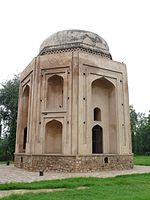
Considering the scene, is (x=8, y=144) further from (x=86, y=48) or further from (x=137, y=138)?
(x=137, y=138)

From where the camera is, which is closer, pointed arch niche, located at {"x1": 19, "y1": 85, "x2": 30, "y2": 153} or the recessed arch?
the recessed arch

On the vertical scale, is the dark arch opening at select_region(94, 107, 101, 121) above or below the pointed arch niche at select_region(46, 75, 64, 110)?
below

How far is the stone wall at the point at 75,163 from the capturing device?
13.4 meters

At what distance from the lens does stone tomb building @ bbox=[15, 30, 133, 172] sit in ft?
45.6

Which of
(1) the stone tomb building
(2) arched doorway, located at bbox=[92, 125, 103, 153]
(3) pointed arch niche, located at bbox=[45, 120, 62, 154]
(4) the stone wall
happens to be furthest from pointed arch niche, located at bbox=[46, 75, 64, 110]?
(4) the stone wall

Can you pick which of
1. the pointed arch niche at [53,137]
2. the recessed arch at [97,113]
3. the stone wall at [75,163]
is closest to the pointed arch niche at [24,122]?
the stone wall at [75,163]

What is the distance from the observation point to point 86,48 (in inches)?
659

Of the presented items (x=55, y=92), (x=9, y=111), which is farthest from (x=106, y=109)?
(x=9, y=111)

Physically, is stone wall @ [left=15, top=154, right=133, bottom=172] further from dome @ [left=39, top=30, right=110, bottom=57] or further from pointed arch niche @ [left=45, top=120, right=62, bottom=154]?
dome @ [left=39, top=30, right=110, bottom=57]

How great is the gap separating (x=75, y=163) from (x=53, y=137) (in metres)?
3.00

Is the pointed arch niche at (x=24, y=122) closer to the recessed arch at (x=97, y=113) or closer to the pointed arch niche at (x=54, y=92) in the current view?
the pointed arch niche at (x=54, y=92)

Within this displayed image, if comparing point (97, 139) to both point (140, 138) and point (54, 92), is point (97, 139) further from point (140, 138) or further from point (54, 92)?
point (140, 138)

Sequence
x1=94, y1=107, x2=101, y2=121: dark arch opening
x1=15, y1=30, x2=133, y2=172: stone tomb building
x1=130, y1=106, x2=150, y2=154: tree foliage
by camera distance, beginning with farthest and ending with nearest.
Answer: x1=130, y1=106, x2=150, y2=154: tree foliage → x1=94, y1=107, x2=101, y2=121: dark arch opening → x1=15, y1=30, x2=133, y2=172: stone tomb building

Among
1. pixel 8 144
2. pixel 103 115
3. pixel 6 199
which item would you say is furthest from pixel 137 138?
pixel 6 199
